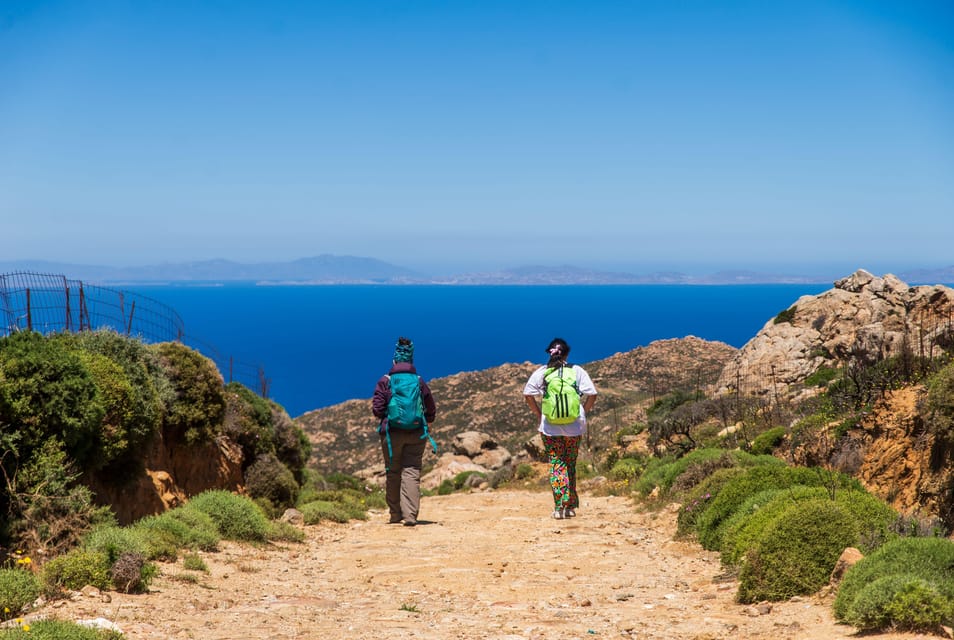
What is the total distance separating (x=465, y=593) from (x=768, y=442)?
8.38 m

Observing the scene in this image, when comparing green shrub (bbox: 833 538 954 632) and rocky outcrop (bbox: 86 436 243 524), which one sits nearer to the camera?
green shrub (bbox: 833 538 954 632)

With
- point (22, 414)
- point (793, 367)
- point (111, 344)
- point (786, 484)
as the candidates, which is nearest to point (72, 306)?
point (111, 344)

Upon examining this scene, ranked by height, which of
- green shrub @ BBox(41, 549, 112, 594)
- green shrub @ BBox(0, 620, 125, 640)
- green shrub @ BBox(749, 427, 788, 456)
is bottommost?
green shrub @ BBox(749, 427, 788, 456)

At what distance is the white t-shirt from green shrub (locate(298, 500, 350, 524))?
387 cm

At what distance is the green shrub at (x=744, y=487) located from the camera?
30.6 feet

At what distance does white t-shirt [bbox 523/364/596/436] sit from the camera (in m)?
11.8

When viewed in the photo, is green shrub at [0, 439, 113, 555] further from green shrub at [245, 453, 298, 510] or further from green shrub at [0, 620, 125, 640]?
green shrub at [245, 453, 298, 510]

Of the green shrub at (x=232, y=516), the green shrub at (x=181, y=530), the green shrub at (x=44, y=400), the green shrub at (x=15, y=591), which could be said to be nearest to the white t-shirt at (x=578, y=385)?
the green shrub at (x=232, y=516)

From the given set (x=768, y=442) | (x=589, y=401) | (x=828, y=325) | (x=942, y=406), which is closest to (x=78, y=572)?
(x=589, y=401)

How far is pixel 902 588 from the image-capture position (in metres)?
5.28

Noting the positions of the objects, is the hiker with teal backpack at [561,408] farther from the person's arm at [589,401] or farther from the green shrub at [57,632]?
the green shrub at [57,632]

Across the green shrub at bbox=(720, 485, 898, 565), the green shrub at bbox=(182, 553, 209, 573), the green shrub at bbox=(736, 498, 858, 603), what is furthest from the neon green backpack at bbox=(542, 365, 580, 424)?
the green shrub at bbox=(182, 553, 209, 573)

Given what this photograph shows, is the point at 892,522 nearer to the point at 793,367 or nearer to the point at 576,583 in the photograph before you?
the point at 576,583

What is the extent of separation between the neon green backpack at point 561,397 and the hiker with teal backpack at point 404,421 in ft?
5.34
